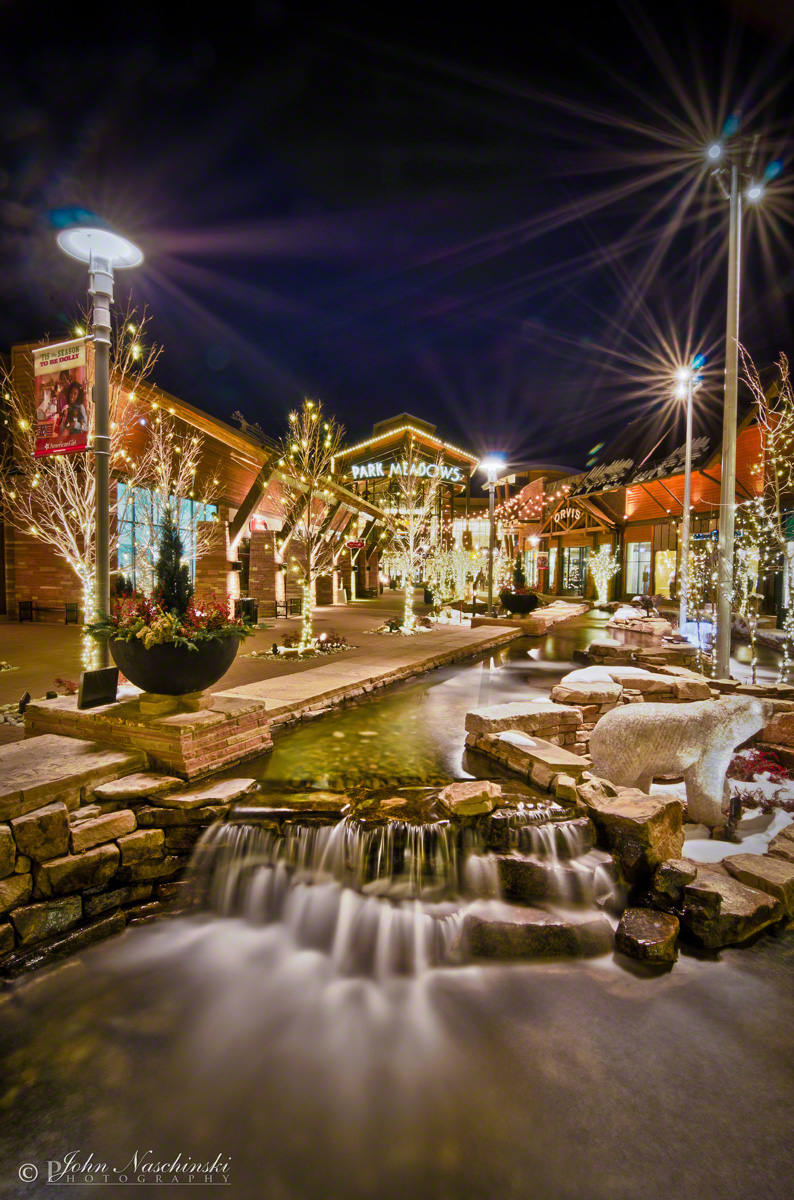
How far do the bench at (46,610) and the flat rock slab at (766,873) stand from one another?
17297 mm

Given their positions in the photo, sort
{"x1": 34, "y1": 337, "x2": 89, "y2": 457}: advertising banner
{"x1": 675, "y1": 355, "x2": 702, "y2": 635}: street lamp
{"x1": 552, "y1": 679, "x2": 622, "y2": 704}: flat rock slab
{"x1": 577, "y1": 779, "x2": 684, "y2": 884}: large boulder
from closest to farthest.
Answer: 1. {"x1": 577, "y1": 779, "x2": 684, "y2": 884}: large boulder
2. {"x1": 34, "y1": 337, "x2": 89, "y2": 457}: advertising banner
3. {"x1": 552, "y1": 679, "x2": 622, "y2": 704}: flat rock slab
4. {"x1": 675, "y1": 355, "x2": 702, "y2": 635}: street lamp

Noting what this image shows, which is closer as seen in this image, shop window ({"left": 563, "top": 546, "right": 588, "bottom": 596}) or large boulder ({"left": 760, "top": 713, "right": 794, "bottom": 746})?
large boulder ({"left": 760, "top": 713, "right": 794, "bottom": 746})

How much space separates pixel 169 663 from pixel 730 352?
8925 mm

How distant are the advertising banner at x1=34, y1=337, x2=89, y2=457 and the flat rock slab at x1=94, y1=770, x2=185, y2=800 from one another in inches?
134

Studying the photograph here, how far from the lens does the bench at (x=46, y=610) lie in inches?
657

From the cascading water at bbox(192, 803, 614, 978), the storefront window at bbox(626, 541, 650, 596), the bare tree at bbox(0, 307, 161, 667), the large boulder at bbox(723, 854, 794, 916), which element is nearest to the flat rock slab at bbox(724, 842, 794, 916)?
the large boulder at bbox(723, 854, 794, 916)

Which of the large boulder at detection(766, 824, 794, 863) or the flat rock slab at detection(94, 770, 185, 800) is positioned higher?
the flat rock slab at detection(94, 770, 185, 800)

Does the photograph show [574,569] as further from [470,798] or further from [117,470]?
[470,798]

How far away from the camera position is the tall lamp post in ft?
26.6

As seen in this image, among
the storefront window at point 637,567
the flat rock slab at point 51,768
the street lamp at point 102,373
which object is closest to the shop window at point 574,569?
the storefront window at point 637,567

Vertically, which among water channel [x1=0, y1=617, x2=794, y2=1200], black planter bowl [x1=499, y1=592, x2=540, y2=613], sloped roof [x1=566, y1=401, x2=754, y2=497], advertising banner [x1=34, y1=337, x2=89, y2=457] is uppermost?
sloped roof [x1=566, y1=401, x2=754, y2=497]

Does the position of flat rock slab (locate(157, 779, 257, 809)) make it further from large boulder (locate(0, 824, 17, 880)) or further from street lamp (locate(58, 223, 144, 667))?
street lamp (locate(58, 223, 144, 667))

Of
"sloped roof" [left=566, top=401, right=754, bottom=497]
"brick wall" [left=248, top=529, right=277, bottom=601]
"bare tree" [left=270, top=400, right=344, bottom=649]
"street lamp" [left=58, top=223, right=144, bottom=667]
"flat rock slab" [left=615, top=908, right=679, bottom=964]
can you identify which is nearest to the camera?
"flat rock slab" [left=615, top=908, right=679, bottom=964]

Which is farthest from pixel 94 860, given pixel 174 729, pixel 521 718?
pixel 521 718
